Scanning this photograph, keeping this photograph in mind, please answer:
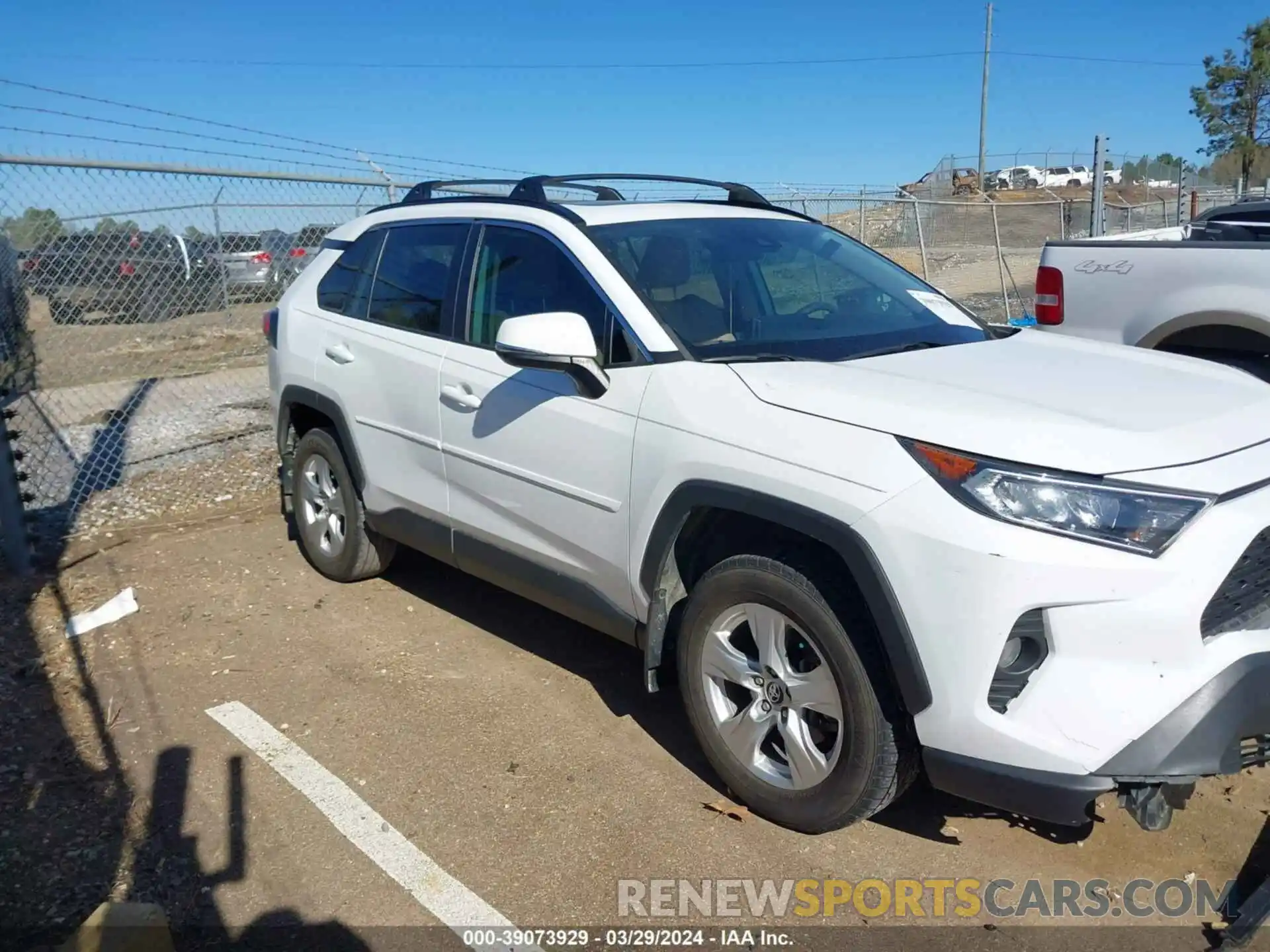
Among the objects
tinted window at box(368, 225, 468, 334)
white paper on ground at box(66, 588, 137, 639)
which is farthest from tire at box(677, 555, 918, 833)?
white paper on ground at box(66, 588, 137, 639)

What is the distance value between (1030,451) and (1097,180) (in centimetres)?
1242

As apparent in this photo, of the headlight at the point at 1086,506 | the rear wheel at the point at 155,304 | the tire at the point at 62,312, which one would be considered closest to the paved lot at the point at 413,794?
the headlight at the point at 1086,506

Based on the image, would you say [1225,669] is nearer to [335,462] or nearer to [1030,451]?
[1030,451]

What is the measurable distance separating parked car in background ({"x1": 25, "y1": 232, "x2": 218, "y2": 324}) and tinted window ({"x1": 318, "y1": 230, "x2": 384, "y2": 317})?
2455 mm

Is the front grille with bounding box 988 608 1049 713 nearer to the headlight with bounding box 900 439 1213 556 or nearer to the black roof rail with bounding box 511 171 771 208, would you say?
the headlight with bounding box 900 439 1213 556

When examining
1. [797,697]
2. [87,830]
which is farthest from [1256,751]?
[87,830]

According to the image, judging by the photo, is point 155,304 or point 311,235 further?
point 311,235

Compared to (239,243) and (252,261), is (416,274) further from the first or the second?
(252,261)

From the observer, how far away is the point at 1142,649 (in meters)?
2.49

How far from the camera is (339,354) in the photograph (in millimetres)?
4918

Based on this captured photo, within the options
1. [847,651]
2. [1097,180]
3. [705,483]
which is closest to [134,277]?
[705,483]

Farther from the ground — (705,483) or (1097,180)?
(1097,180)

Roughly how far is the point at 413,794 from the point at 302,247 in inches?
256

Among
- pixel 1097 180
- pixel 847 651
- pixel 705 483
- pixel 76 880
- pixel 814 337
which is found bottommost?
pixel 76 880
